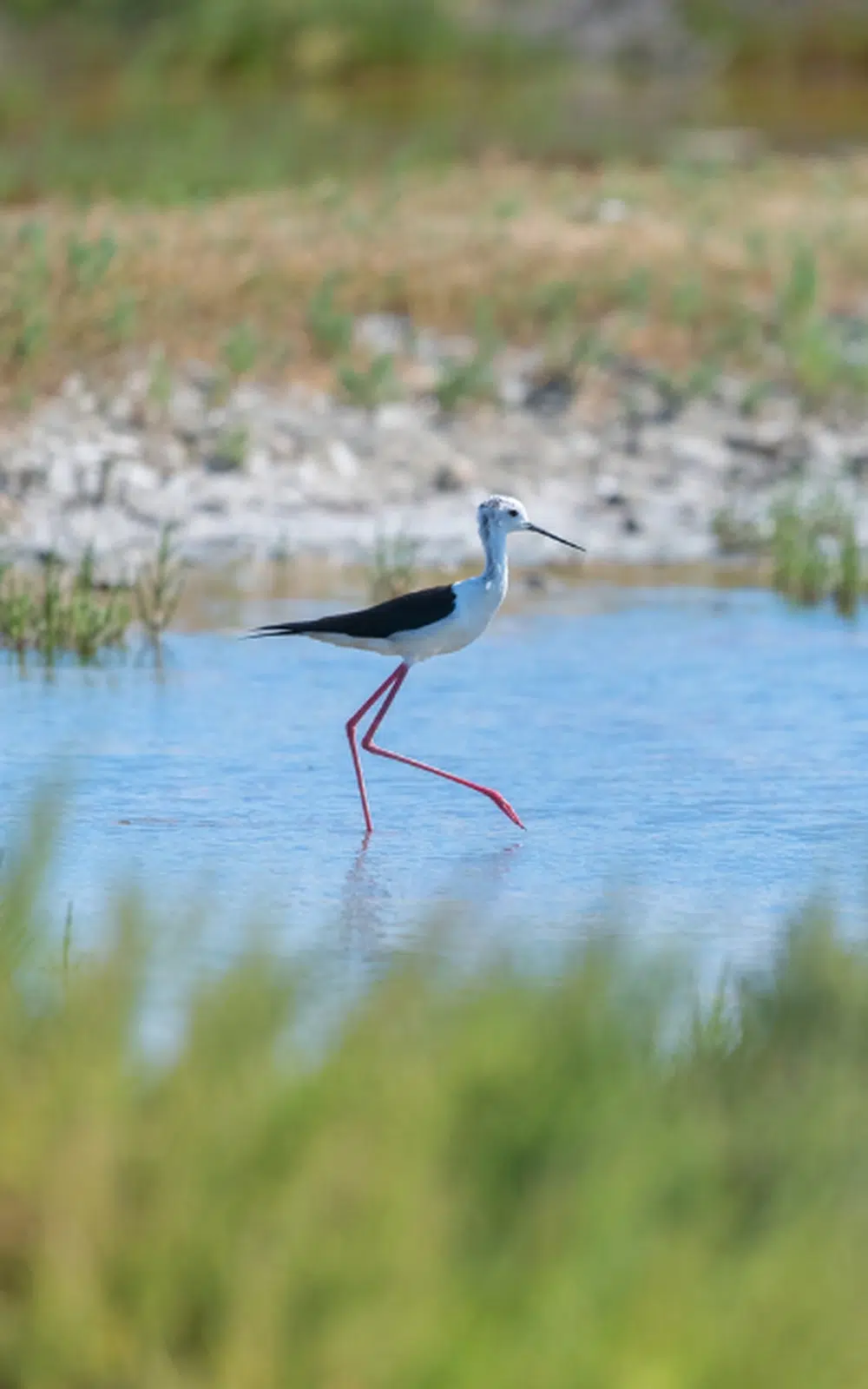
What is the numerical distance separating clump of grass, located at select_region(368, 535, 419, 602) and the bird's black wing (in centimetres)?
303

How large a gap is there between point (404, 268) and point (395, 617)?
851 cm

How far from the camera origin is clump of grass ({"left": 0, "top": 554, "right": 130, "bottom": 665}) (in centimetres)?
1030

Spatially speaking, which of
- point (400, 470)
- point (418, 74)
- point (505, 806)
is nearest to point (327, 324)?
point (400, 470)

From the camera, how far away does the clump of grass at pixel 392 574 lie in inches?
456

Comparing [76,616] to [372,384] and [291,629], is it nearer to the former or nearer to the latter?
[291,629]

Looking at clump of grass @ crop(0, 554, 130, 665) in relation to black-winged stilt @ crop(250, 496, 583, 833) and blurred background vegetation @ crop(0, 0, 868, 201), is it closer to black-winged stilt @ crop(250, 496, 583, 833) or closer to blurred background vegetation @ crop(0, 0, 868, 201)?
black-winged stilt @ crop(250, 496, 583, 833)

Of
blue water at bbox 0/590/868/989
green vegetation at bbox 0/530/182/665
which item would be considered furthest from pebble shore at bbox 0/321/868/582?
blue water at bbox 0/590/868/989

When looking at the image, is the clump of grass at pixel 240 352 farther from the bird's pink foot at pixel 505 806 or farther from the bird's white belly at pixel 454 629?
the bird's pink foot at pixel 505 806

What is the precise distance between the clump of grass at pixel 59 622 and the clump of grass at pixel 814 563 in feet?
9.82

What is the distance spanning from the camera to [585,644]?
11008 millimetres

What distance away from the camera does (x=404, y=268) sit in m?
16.6

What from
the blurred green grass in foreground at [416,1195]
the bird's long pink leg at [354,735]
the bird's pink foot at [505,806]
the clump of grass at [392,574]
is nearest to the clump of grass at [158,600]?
the clump of grass at [392,574]

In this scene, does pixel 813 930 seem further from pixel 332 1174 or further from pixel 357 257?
pixel 357 257

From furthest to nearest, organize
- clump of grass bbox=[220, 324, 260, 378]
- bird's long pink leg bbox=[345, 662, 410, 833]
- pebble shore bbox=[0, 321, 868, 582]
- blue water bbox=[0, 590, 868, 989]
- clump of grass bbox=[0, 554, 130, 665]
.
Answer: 1. clump of grass bbox=[220, 324, 260, 378]
2. pebble shore bbox=[0, 321, 868, 582]
3. clump of grass bbox=[0, 554, 130, 665]
4. bird's long pink leg bbox=[345, 662, 410, 833]
5. blue water bbox=[0, 590, 868, 989]
